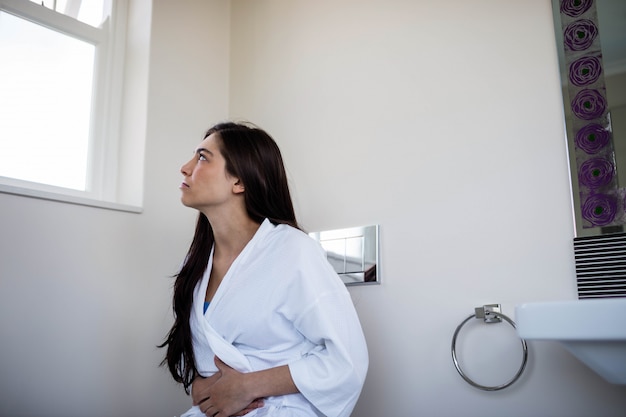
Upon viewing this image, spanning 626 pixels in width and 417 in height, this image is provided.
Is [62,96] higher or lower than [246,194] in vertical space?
higher

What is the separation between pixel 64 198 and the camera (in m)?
1.68

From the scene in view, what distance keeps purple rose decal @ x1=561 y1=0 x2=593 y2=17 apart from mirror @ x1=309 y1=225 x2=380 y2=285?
764 millimetres

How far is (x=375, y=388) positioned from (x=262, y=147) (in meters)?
0.77

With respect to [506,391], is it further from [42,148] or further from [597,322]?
[42,148]

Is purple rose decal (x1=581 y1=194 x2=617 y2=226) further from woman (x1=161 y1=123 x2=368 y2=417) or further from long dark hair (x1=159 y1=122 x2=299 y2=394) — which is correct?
long dark hair (x1=159 y1=122 x2=299 y2=394)

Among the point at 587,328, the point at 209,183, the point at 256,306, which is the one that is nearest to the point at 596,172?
the point at 587,328

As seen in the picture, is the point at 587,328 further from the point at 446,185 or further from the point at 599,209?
the point at 446,185

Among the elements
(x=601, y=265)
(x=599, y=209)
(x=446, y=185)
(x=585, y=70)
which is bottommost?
(x=601, y=265)

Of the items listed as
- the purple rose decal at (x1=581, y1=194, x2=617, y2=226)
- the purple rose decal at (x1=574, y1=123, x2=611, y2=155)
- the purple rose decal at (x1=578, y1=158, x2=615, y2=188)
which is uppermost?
the purple rose decal at (x1=574, y1=123, x2=611, y2=155)

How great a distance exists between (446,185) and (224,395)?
81 centimetres

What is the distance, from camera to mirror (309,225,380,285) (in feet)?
5.40

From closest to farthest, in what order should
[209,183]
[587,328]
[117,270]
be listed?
1. [587,328]
2. [209,183]
3. [117,270]

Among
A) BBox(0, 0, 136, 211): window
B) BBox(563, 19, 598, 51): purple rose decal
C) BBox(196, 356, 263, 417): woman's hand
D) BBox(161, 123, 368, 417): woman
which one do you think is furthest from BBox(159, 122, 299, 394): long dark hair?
BBox(563, 19, 598, 51): purple rose decal

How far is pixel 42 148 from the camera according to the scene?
6.03 ft
